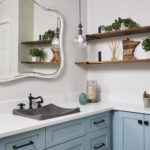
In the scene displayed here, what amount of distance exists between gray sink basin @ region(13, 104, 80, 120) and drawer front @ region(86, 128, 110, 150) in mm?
312

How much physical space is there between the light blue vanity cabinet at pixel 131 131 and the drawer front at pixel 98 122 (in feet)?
0.38

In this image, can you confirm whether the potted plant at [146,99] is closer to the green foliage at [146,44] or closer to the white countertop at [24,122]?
the white countertop at [24,122]

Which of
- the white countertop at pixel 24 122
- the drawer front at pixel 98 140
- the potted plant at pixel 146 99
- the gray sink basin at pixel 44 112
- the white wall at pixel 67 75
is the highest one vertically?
the white wall at pixel 67 75

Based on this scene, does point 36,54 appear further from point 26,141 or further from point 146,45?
point 146,45

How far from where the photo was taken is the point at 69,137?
193 centimetres

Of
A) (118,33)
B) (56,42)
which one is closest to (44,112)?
(56,42)

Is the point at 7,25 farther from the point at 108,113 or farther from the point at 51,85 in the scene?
the point at 108,113

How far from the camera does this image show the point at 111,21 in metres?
2.83

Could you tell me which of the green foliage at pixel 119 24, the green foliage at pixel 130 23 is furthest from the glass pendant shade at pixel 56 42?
the green foliage at pixel 130 23

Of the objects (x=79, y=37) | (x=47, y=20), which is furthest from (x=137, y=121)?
(x=47, y=20)

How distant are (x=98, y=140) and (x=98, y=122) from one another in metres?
0.18

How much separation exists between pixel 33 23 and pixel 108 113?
47.7 inches

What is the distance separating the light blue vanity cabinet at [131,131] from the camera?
2.21 m

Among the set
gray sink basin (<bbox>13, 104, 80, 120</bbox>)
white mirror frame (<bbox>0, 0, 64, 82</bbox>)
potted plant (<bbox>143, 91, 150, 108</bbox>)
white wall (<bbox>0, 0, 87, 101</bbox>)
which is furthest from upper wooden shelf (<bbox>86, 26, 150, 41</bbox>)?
gray sink basin (<bbox>13, 104, 80, 120</bbox>)
